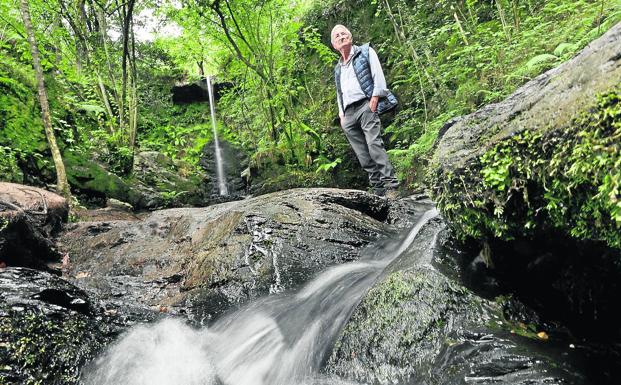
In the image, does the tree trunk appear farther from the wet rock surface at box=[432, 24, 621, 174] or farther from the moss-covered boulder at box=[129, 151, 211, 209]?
the wet rock surface at box=[432, 24, 621, 174]

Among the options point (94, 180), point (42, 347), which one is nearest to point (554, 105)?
point (42, 347)

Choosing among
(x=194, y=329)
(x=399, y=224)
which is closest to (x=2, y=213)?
(x=194, y=329)

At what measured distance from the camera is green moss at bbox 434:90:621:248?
4.60 ft

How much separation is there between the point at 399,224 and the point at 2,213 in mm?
4600

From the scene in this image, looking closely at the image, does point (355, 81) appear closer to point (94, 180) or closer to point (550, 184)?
point (550, 184)

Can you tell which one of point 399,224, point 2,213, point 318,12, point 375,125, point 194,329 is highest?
point 318,12

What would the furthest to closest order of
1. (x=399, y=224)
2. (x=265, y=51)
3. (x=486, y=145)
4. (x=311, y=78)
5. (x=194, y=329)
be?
1. (x=311, y=78)
2. (x=265, y=51)
3. (x=399, y=224)
4. (x=194, y=329)
5. (x=486, y=145)

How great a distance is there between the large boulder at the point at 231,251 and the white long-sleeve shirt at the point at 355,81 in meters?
1.59

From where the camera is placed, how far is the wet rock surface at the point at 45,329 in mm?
2352

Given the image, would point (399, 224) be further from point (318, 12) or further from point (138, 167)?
point (138, 167)

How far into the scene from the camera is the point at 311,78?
32.7 feet

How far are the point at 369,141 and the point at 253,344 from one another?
3.69m

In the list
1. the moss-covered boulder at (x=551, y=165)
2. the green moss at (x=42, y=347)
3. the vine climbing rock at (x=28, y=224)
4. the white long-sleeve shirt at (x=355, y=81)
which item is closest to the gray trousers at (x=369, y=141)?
the white long-sleeve shirt at (x=355, y=81)

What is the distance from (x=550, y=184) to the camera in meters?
1.67
